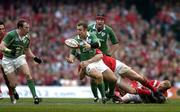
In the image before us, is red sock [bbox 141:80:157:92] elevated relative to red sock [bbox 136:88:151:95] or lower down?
elevated

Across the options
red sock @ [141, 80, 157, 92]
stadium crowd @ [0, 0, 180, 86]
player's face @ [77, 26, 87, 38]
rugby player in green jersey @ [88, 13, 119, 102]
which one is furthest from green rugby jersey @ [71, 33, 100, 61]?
stadium crowd @ [0, 0, 180, 86]

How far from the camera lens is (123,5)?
3762cm

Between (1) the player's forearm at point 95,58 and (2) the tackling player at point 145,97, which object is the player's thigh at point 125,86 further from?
(1) the player's forearm at point 95,58

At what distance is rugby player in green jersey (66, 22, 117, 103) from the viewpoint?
1816 cm

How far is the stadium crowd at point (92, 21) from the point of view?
31562 mm

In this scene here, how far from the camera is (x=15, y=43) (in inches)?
729

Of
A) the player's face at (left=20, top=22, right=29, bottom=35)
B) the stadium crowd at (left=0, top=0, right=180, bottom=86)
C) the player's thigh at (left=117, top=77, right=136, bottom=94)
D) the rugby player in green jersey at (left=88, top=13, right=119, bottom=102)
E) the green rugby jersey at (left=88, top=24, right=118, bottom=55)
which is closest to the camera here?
the player's face at (left=20, top=22, right=29, bottom=35)

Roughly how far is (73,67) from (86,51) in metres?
13.2

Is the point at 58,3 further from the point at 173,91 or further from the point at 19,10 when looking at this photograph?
the point at 173,91

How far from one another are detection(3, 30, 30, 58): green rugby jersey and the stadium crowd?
11.7 meters

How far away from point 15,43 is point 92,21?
1630cm

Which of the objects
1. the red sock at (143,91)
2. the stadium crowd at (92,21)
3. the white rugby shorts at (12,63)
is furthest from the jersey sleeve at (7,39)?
the stadium crowd at (92,21)

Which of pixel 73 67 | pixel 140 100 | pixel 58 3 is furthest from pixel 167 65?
pixel 140 100

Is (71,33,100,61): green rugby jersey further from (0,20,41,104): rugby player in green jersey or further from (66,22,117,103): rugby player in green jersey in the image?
(0,20,41,104): rugby player in green jersey
